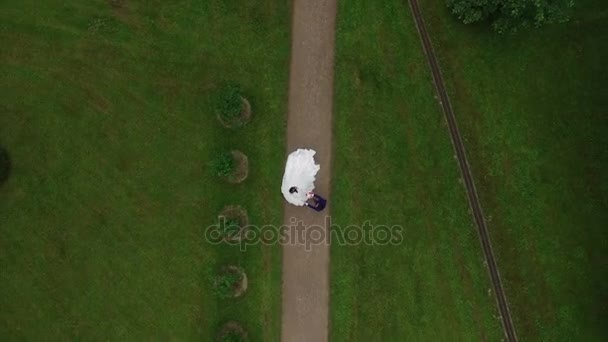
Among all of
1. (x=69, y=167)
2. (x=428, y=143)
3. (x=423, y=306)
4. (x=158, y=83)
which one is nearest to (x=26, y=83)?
(x=69, y=167)

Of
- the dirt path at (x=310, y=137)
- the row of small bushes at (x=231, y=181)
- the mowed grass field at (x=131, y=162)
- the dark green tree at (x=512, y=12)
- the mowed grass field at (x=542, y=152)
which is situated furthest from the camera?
the mowed grass field at (x=131, y=162)

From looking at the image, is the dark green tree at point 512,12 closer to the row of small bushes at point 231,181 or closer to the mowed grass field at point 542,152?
the mowed grass field at point 542,152

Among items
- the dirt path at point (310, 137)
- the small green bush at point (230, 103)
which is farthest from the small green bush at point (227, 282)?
the small green bush at point (230, 103)

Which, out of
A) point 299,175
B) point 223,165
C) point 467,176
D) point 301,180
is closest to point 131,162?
point 223,165

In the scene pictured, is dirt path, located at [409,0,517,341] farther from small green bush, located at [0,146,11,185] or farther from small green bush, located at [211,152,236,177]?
small green bush, located at [0,146,11,185]

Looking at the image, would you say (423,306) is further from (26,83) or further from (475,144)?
(26,83)

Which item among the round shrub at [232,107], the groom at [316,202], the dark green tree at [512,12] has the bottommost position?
the groom at [316,202]

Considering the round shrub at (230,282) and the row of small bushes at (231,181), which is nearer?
the round shrub at (230,282)
